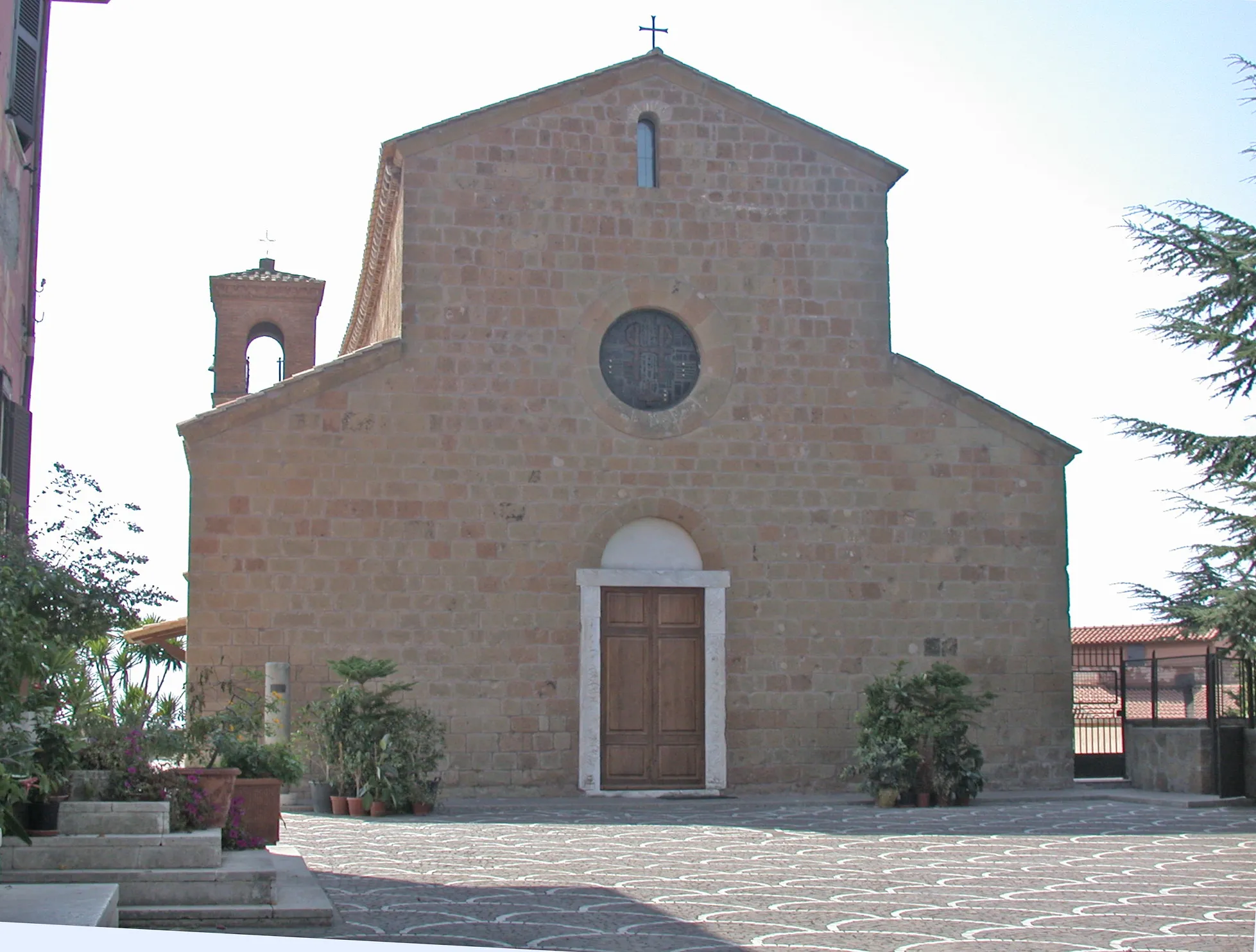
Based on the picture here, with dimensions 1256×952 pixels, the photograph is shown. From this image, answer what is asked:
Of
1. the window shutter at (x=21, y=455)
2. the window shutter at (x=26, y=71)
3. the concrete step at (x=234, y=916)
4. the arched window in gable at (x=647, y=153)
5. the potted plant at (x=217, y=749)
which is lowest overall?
the concrete step at (x=234, y=916)

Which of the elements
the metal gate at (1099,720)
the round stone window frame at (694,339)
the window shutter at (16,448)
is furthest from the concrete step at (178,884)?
the metal gate at (1099,720)

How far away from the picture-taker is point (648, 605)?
14.8 metres

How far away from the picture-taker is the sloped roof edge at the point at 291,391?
1380 centimetres

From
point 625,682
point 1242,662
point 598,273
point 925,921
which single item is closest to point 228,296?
point 598,273

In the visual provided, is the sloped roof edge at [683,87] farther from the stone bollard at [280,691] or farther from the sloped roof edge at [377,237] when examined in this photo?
the stone bollard at [280,691]

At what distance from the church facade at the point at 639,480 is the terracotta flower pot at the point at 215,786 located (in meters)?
5.73

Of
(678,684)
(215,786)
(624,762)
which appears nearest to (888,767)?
(678,684)

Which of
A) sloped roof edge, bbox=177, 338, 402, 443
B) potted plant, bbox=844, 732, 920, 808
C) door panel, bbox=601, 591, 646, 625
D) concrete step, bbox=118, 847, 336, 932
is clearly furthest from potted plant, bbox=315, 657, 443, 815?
concrete step, bbox=118, 847, 336, 932

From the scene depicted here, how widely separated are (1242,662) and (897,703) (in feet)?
11.8

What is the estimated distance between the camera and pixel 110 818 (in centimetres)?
742

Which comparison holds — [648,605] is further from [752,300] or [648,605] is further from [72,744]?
[72,744]

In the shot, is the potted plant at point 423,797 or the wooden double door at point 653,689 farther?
the wooden double door at point 653,689

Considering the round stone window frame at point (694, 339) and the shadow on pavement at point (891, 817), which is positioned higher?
the round stone window frame at point (694, 339)

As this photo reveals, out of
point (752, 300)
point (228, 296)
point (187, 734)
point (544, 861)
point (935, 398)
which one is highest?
point (228, 296)
